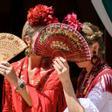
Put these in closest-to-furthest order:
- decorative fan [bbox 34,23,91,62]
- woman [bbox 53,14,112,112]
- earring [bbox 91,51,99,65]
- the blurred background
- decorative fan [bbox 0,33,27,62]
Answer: woman [bbox 53,14,112,112] → decorative fan [bbox 34,23,91,62] → earring [bbox 91,51,99,65] → decorative fan [bbox 0,33,27,62] → the blurred background

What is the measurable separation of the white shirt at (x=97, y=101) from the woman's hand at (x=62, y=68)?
19 centimetres

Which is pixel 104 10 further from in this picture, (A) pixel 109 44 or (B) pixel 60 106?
(A) pixel 109 44

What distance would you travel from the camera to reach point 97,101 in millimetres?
4242

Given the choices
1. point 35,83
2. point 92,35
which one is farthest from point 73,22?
point 35,83

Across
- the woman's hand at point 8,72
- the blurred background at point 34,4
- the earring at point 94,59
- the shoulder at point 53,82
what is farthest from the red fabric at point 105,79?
the blurred background at point 34,4

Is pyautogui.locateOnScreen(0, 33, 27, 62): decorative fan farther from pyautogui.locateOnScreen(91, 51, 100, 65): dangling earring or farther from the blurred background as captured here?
the blurred background

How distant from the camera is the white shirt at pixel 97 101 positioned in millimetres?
4223

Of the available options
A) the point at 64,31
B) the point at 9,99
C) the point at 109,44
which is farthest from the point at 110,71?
the point at 109,44

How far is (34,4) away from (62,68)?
220 centimetres

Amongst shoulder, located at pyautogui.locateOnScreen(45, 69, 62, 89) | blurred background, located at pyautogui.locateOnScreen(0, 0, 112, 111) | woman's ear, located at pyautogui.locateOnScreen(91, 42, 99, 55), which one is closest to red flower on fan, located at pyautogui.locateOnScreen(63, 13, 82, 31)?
woman's ear, located at pyautogui.locateOnScreen(91, 42, 99, 55)

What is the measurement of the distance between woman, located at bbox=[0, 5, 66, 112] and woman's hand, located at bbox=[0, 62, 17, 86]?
0.04 metres

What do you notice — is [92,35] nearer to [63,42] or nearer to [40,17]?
[63,42]

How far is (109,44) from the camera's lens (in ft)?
20.1

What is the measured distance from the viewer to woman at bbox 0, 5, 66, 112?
15.4 feet
